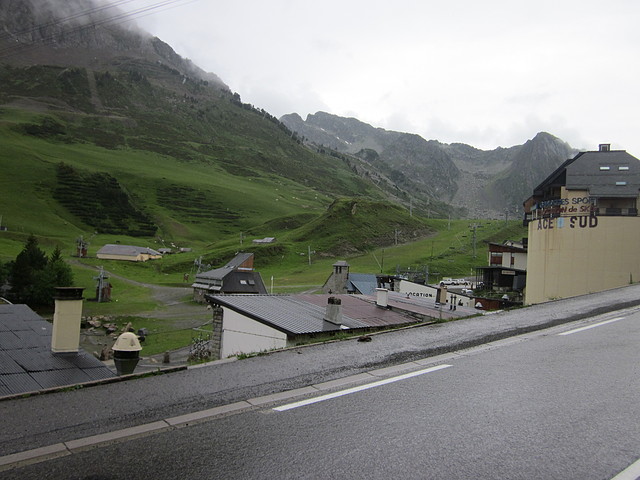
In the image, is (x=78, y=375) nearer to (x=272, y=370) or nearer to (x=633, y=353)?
(x=272, y=370)

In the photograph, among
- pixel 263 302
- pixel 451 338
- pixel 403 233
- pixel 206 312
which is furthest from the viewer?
pixel 403 233

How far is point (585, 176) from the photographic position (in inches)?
1609

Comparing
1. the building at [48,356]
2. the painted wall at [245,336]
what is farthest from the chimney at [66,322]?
the painted wall at [245,336]

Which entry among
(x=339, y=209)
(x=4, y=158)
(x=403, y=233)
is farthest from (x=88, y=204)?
(x=403, y=233)

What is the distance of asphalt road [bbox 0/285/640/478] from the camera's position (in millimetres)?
5695

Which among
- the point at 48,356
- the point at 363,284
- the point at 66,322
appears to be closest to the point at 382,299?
the point at 66,322

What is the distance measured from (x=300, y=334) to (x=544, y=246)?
22.8 metres

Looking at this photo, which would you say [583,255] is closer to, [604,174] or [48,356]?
[604,174]

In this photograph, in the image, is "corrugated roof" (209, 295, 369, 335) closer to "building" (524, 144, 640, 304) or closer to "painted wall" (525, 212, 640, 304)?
"painted wall" (525, 212, 640, 304)

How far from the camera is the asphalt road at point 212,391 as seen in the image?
18.7 feet

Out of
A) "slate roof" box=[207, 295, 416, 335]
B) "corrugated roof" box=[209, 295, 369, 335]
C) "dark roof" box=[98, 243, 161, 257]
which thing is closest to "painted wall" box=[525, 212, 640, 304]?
"slate roof" box=[207, 295, 416, 335]

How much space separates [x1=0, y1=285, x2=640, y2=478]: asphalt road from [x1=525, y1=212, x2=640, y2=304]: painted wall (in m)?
19.1

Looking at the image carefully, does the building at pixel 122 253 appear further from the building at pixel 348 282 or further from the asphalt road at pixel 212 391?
the asphalt road at pixel 212 391

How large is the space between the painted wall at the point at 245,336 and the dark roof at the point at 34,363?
541 centimetres
